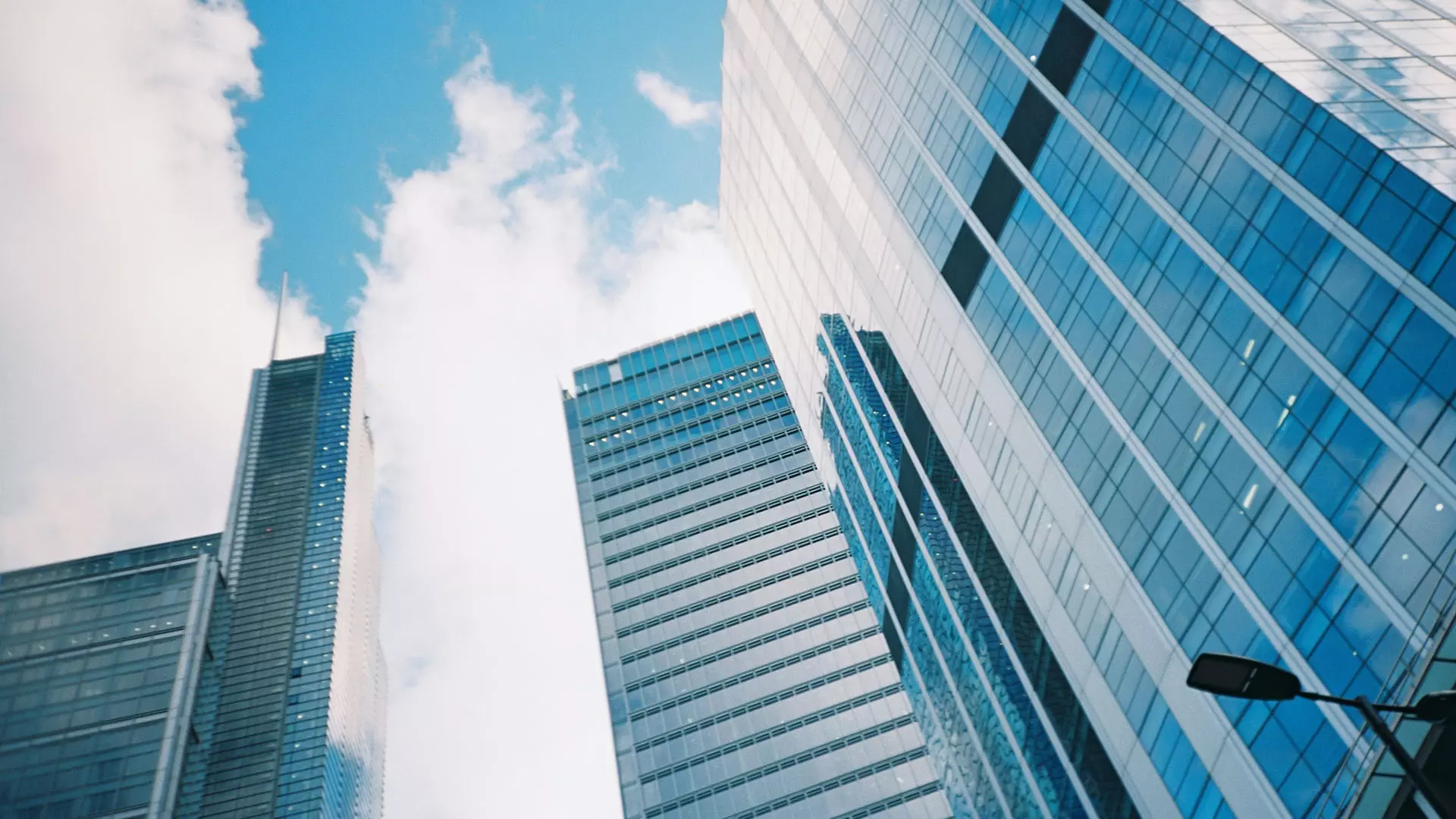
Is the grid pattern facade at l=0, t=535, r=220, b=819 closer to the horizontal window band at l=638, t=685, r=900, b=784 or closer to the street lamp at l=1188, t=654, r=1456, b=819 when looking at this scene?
the horizontal window band at l=638, t=685, r=900, b=784

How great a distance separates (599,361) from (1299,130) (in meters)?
123

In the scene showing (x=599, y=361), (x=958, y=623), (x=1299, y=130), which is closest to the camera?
(x=1299, y=130)

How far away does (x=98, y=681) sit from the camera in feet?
319

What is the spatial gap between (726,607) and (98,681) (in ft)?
211

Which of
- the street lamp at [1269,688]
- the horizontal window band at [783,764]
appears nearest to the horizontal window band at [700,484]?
the horizontal window band at [783,764]

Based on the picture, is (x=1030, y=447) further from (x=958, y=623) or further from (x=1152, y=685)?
(x=958, y=623)

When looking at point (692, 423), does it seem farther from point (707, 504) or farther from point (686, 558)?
point (686, 558)

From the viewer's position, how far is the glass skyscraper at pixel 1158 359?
31.1 metres

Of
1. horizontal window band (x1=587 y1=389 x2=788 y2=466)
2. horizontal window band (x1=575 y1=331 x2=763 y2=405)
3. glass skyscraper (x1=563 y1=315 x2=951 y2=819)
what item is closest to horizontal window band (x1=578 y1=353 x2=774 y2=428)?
glass skyscraper (x1=563 y1=315 x2=951 y2=819)

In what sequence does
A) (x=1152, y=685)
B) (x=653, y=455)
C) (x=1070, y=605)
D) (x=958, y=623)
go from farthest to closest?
(x=653, y=455)
(x=958, y=623)
(x=1070, y=605)
(x=1152, y=685)

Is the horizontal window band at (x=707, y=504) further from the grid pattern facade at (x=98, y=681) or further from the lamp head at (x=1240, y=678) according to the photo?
the lamp head at (x=1240, y=678)

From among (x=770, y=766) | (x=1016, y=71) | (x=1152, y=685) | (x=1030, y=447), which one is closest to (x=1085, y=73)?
(x=1016, y=71)

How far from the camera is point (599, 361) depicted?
5994 inches

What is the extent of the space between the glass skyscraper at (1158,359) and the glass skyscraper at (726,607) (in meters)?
33.1
